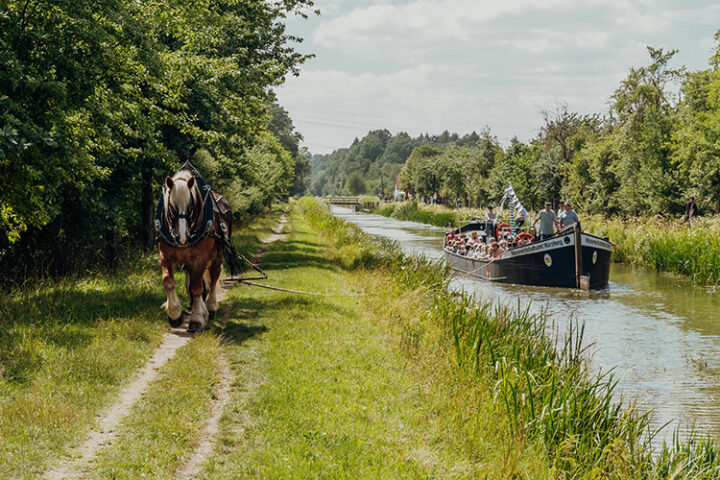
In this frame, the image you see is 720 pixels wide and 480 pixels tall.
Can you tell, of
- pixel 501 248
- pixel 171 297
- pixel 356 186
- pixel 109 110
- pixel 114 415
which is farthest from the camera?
pixel 356 186

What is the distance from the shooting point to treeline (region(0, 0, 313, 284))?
9.63 metres

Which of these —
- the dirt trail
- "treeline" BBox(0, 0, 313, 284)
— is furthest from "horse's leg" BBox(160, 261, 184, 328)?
"treeline" BBox(0, 0, 313, 284)

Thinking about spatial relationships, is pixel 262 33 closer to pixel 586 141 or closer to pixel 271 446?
pixel 271 446

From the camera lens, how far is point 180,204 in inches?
368

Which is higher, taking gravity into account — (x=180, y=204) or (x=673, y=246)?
(x=180, y=204)

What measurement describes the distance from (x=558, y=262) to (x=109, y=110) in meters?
16.3

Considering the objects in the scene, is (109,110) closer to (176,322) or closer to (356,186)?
(176,322)

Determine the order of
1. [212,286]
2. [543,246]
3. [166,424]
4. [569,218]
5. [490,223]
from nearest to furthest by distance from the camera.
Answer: [166,424]
[212,286]
[543,246]
[569,218]
[490,223]

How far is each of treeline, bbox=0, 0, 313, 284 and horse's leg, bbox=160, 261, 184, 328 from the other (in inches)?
90.0

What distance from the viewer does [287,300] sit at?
1277cm

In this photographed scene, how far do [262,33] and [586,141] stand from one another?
1359 inches

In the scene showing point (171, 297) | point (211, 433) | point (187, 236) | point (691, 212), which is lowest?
point (211, 433)

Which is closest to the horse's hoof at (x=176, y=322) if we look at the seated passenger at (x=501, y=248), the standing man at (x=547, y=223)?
the seated passenger at (x=501, y=248)

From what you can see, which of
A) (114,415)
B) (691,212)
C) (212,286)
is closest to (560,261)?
(691,212)
